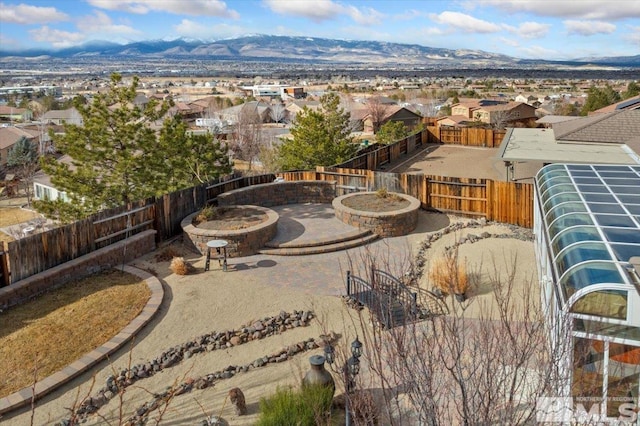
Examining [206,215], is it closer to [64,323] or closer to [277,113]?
[64,323]

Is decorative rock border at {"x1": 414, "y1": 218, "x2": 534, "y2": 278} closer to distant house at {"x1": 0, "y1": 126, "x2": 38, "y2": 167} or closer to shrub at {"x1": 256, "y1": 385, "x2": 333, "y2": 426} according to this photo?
shrub at {"x1": 256, "y1": 385, "x2": 333, "y2": 426}

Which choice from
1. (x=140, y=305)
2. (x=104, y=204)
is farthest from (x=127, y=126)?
(x=140, y=305)

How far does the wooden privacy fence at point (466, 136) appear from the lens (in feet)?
109

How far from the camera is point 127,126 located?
17.9 metres

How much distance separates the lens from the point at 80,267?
12.7 meters

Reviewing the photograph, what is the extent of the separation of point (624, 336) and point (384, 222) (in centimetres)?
1025

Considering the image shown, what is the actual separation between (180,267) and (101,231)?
94.3 inches

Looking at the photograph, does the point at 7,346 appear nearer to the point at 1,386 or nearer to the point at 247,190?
the point at 1,386

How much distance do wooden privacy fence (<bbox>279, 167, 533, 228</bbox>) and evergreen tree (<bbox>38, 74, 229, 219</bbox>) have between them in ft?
16.8

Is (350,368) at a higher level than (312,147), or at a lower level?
lower

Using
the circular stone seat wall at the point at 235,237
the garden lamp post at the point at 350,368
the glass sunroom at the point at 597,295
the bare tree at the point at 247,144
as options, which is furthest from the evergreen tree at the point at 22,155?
the glass sunroom at the point at 597,295

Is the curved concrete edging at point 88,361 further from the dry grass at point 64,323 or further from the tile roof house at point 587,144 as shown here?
the tile roof house at point 587,144

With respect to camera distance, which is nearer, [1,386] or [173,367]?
[1,386]

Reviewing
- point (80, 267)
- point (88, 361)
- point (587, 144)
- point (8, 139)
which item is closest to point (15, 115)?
point (8, 139)
